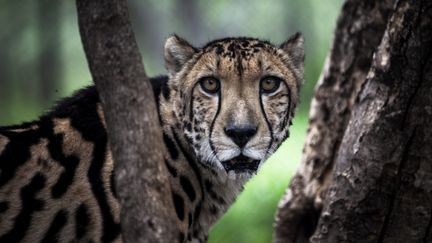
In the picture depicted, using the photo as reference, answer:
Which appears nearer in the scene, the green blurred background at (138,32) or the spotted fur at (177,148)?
the spotted fur at (177,148)

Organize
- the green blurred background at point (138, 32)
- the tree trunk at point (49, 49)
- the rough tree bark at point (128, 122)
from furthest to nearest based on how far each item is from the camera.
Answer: the tree trunk at point (49, 49) < the green blurred background at point (138, 32) < the rough tree bark at point (128, 122)

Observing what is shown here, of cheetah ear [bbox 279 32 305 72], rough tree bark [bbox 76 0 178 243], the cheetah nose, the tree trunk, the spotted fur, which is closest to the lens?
rough tree bark [bbox 76 0 178 243]

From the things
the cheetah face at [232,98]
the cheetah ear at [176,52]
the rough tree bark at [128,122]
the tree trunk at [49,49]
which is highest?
the tree trunk at [49,49]

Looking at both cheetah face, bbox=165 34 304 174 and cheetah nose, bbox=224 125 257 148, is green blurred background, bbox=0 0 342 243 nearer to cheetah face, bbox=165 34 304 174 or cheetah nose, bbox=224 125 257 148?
cheetah face, bbox=165 34 304 174

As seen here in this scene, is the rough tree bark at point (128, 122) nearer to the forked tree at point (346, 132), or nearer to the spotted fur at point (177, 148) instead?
the forked tree at point (346, 132)

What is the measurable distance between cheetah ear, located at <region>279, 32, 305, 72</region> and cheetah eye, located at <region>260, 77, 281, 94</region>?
0.34 meters

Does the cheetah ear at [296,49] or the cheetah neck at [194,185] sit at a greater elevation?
the cheetah ear at [296,49]

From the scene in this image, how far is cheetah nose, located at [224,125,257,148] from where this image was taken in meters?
4.17

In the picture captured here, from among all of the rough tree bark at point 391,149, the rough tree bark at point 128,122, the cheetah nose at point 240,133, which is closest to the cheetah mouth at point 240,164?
the cheetah nose at point 240,133

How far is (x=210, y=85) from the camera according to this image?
4.45 meters

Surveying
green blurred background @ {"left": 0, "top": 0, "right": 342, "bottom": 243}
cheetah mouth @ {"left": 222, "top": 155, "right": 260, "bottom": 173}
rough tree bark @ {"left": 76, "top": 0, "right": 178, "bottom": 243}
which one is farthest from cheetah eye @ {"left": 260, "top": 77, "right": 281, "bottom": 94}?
green blurred background @ {"left": 0, "top": 0, "right": 342, "bottom": 243}

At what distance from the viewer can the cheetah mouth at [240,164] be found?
4.29 meters

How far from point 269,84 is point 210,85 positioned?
1.11ft

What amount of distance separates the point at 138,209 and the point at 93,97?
150 cm
